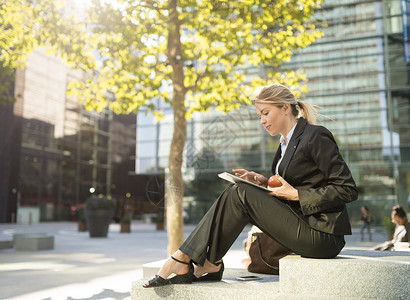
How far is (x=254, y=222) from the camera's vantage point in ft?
9.48

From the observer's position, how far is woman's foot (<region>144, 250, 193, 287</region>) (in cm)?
294

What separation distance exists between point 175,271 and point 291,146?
1.20m

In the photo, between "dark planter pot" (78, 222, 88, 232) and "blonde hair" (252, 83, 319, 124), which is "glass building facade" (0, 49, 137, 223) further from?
"blonde hair" (252, 83, 319, 124)

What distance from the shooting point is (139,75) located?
7871 millimetres

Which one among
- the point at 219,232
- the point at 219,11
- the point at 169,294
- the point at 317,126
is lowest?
the point at 169,294

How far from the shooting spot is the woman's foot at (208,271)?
3088mm

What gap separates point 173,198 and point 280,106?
14.7ft

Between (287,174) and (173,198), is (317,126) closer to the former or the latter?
(287,174)

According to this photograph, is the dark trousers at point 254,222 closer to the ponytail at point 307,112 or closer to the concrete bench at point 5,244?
the ponytail at point 307,112

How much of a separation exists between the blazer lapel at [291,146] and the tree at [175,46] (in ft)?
13.5

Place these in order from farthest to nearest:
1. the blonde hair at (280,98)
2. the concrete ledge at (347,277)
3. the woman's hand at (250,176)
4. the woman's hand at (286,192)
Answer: the woman's hand at (250,176)
the blonde hair at (280,98)
the woman's hand at (286,192)
the concrete ledge at (347,277)

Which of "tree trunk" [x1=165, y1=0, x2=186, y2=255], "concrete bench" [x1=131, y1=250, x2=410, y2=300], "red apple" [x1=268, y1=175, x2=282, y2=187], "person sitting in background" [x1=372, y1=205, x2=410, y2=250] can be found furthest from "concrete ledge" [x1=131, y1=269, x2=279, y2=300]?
"person sitting in background" [x1=372, y1=205, x2=410, y2=250]

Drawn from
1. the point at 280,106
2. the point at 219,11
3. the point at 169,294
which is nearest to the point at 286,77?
the point at 219,11

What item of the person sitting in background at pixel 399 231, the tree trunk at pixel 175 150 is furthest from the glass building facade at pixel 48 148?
the person sitting in background at pixel 399 231
